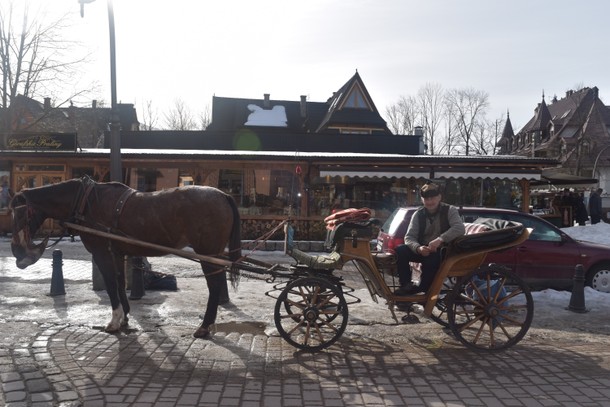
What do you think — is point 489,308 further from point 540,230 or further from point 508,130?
point 508,130

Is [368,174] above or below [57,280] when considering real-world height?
above

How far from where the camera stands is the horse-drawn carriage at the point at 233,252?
588 cm

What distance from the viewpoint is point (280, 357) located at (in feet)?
18.3

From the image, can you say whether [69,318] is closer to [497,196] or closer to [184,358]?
[184,358]

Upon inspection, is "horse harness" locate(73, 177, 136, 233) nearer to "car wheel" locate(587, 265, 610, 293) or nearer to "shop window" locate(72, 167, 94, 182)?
"car wheel" locate(587, 265, 610, 293)

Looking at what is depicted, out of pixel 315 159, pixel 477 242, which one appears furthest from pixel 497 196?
pixel 477 242

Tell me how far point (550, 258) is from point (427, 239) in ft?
13.5

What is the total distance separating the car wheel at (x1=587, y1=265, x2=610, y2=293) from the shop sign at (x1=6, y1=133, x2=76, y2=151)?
1665 cm

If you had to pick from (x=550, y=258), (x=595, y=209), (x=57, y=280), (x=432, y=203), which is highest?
(x=432, y=203)

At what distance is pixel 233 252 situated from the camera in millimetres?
6465

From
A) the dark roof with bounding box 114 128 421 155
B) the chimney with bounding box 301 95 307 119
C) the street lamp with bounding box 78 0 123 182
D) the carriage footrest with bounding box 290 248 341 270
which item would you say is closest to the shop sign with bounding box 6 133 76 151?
the dark roof with bounding box 114 128 421 155

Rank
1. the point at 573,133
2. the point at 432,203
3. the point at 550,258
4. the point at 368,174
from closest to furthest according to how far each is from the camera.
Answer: the point at 432,203 < the point at 550,258 < the point at 368,174 < the point at 573,133

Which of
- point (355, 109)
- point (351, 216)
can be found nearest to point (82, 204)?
point (351, 216)

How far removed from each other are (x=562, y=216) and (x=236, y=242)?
19.7 meters
